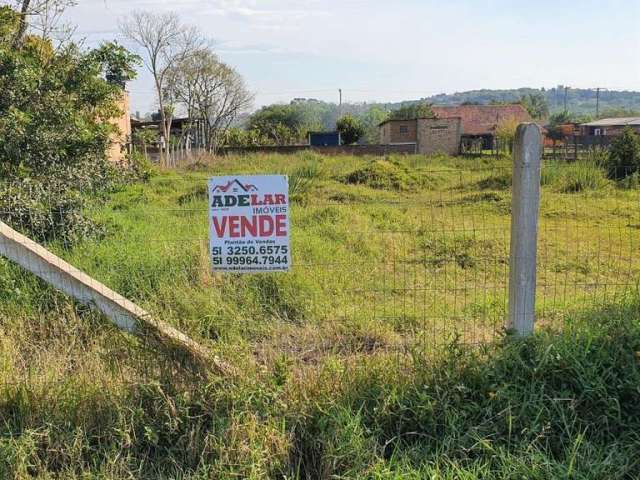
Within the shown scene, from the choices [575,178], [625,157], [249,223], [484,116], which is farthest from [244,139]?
[249,223]

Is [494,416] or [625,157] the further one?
[625,157]

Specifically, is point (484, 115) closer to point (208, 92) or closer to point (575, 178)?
point (208, 92)

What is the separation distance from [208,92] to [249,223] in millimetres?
53129

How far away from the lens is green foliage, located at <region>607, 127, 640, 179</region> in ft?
58.9

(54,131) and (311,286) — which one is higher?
(54,131)

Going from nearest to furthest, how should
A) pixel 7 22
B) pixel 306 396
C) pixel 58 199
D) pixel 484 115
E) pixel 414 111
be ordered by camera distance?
pixel 306 396 < pixel 58 199 < pixel 7 22 < pixel 484 115 < pixel 414 111

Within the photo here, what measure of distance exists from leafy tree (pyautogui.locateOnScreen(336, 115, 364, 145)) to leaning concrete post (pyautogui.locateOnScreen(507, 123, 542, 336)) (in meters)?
52.6

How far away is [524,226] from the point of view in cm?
324

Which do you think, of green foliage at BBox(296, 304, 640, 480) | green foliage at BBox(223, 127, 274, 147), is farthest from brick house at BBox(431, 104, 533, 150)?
green foliage at BBox(296, 304, 640, 480)

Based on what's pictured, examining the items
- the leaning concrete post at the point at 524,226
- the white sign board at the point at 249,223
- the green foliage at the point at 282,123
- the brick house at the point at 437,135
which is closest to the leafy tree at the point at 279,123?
the green foliage at the point at 282,123

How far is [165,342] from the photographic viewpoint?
10.7ft

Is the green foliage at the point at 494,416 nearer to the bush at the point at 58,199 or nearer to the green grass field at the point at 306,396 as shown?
the green grass field at the point at 306,396

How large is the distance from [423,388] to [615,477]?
957 millimetres

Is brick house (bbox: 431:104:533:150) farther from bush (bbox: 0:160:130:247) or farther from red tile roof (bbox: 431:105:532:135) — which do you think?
bush (bbox: 0:160:130:247)
